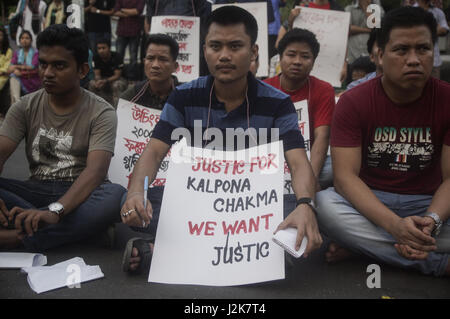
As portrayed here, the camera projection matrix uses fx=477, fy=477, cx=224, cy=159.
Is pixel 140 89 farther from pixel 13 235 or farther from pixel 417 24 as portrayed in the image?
pixel 417 24

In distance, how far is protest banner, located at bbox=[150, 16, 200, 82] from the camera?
5.17m

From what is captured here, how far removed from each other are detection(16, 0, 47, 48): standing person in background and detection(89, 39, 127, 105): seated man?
1834 mm

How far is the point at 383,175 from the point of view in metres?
2.69

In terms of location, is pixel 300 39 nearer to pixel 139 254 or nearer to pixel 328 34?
pixel 328 34

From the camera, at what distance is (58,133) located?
3002mm

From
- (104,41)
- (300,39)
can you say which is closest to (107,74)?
(104,41)

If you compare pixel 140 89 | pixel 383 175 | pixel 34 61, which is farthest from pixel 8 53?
pixel 383 175

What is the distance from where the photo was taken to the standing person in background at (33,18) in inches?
343

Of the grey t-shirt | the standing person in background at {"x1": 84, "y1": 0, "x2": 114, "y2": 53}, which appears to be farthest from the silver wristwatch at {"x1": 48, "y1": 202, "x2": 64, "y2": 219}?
the standing person in background at {"x1": 84, "y1": 0, "x2": 114, "y2": 53}

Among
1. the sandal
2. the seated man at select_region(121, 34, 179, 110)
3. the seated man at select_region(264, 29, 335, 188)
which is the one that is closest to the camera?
the sandal

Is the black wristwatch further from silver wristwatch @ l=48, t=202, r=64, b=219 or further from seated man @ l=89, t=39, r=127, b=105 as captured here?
seated man @ l=89, t=39, r=127, b=105

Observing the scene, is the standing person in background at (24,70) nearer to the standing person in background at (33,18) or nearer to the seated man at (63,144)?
the standing person in background at (33,18)

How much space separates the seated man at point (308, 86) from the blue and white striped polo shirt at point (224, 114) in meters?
0.82
